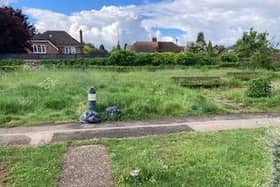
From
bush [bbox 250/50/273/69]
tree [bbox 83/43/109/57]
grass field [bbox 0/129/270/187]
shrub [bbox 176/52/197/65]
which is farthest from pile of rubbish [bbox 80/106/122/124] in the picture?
tree [bbox 83/43/109/57]

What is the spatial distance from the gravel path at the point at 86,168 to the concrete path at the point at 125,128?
47.9 inches

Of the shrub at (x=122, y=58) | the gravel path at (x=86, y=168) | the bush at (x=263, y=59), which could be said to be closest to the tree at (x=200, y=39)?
the shrub at (x=122, y=58)

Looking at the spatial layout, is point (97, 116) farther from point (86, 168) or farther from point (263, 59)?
point (263, 59)

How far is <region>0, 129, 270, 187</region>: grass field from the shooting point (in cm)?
523

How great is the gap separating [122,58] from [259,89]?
3160cm

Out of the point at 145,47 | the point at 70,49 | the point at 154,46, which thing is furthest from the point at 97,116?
the point at 154,46

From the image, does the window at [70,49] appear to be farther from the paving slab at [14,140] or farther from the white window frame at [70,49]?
the paving slab at [14,140]

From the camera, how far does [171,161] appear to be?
6.02 m

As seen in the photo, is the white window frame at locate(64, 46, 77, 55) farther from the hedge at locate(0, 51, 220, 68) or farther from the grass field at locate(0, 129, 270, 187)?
the grass field at locate(0, 129, 270, 187)

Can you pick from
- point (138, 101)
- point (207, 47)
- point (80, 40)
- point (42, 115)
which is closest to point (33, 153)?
point (42, 115)

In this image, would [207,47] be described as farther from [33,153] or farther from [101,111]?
[33,153]

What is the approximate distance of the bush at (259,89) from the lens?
13.1 metres

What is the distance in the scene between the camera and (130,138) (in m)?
7.64

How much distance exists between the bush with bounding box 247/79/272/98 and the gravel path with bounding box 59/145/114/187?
771 centimetres
